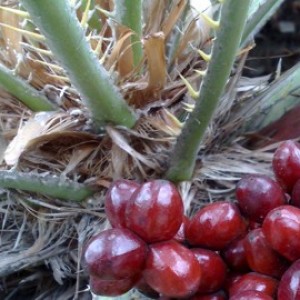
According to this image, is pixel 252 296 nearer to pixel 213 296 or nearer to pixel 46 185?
pixel 213 296

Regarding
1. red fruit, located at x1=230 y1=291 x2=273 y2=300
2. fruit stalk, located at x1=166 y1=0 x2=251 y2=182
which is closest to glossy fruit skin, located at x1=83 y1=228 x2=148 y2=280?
red fruit, located at x1=230 y1=291 x2=273 y2=300

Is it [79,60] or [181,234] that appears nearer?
[181,234]

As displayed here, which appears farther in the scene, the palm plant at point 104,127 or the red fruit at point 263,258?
the palm plant at point 104,127

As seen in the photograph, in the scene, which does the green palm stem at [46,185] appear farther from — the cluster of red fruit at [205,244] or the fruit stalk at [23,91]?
the cluster of red fruit at [205,244]

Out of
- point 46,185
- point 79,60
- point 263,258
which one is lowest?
point 46,185

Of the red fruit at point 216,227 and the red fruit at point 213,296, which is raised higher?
the red fruit at point 216,227

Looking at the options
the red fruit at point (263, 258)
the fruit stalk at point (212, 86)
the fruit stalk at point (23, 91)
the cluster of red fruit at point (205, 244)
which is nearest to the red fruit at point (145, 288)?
the cluster of red fruit at point (205, 244)

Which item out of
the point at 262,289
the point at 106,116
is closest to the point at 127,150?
the point at 106,116

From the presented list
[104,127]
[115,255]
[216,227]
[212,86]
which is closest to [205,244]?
[216,227]
